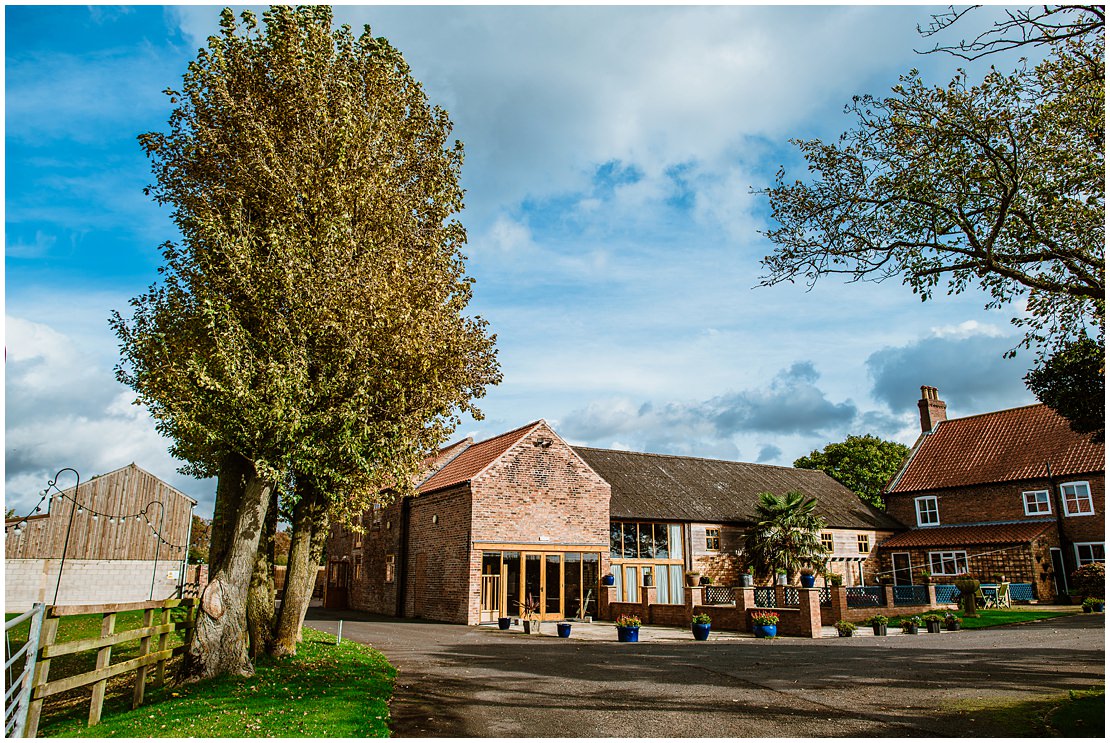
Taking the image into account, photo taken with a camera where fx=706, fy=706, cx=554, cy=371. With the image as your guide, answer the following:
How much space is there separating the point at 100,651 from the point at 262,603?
562 cm

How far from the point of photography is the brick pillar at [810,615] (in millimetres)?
21219

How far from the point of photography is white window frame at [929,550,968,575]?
35031 mm

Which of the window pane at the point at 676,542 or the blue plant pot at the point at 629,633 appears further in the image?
the window pane at the point at 676,542

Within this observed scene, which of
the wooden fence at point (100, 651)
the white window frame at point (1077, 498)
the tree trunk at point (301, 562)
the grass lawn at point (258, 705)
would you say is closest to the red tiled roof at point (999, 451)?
the white window frame at point (1077, 498)

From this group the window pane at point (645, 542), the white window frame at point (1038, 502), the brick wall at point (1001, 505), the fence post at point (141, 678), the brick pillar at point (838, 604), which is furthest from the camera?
the white window frame at point (1038, 502)

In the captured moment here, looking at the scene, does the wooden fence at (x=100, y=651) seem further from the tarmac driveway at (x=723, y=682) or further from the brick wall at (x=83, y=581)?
the brick wall at (x=83, y=581)

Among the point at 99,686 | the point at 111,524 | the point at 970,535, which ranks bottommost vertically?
the point at 99,686

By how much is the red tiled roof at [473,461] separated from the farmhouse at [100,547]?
10.4 m

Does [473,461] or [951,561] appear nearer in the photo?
[473,461]

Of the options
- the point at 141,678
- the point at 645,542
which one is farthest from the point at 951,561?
the point at 141,678

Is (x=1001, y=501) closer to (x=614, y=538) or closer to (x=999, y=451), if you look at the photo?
(x=999, y=451)

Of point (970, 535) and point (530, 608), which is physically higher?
point (970, 535)

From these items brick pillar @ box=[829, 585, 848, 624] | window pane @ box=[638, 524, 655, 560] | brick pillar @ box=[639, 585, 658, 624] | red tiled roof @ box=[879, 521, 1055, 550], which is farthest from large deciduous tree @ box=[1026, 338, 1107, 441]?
red tiled roof @ box=[879, 521, 1055, 550]

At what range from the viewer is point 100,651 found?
8336 millimetres
